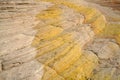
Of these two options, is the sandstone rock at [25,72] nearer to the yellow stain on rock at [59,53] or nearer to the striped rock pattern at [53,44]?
the striped rock pattern at [53,44]

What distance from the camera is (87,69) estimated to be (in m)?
9.70

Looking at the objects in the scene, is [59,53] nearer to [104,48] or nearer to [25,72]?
[25,72]

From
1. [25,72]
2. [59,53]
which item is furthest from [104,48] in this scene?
[25,72]

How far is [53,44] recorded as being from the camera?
10094mm

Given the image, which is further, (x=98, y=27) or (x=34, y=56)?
(x=98, y=27)

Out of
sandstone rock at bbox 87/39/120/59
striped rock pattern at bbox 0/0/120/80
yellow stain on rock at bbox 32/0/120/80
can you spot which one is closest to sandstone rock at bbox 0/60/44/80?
striped rock pattern at bbox 0/0/120/80

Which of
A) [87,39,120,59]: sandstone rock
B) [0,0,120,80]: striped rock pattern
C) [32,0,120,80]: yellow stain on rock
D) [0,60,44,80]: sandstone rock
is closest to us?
[0,60,44,80]: sandstone rock

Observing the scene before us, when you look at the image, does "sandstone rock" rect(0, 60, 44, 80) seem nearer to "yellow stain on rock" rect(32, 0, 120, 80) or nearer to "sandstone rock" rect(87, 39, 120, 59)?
"yellow stain on rock" rect(32, 0, 120, 80)

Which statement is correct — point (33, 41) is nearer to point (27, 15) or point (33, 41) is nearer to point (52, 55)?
point (52, 55)

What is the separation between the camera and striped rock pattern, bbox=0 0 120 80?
8727 millimetres

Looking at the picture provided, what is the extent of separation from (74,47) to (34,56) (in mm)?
2190

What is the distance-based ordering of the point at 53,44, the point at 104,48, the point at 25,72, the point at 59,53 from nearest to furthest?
1. the point at 25,72
2. the point at 59,53
3. the point at 53,44
4. the point at 104,48

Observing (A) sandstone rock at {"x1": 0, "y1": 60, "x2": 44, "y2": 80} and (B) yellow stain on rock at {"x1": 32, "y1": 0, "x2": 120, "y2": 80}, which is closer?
(A) sandstone rock at {"x1": 0, "y1": 60, "x2": 44, "y2": 80}

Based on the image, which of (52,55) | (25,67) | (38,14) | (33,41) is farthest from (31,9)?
(25,67)
